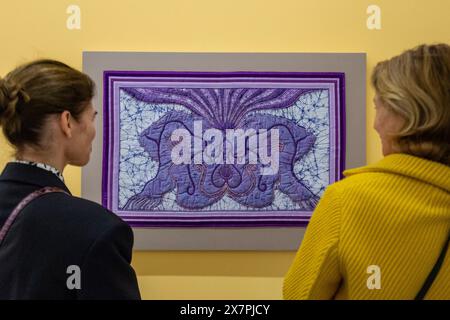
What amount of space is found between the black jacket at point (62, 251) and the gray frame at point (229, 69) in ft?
2.78

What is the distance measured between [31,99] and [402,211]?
0.69 meters

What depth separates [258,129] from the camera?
6.03 feet

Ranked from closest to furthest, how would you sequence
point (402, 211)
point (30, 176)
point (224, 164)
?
1. point (402, 211)
2. point (30, 176)
3. point (224, 164)

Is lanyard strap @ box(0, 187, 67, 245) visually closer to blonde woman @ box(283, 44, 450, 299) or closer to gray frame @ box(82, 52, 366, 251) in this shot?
blonde woman @ box(283, 44, 450, 299)

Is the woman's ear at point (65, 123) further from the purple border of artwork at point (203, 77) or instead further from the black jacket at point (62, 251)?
the purple border of artwork at point (203, 77)

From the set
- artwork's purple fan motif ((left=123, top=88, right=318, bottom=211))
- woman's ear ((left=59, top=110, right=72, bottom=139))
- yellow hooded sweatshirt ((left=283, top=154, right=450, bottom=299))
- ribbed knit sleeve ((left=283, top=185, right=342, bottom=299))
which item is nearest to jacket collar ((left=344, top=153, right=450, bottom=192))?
yellow hooded sweatshirt ((left=283, top=154, right=450, bottom=299))

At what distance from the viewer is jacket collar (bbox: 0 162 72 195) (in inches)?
39.8

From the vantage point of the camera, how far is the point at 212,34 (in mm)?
1848

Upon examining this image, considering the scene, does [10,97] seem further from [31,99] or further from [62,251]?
[62,251]

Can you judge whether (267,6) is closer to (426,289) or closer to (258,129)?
(258,129)

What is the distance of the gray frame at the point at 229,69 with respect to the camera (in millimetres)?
1826

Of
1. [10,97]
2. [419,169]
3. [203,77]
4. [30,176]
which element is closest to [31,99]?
[10,97]

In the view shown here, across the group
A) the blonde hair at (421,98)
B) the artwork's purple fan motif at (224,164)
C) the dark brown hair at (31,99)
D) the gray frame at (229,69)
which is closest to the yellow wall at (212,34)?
the gray frame at (229,69)
